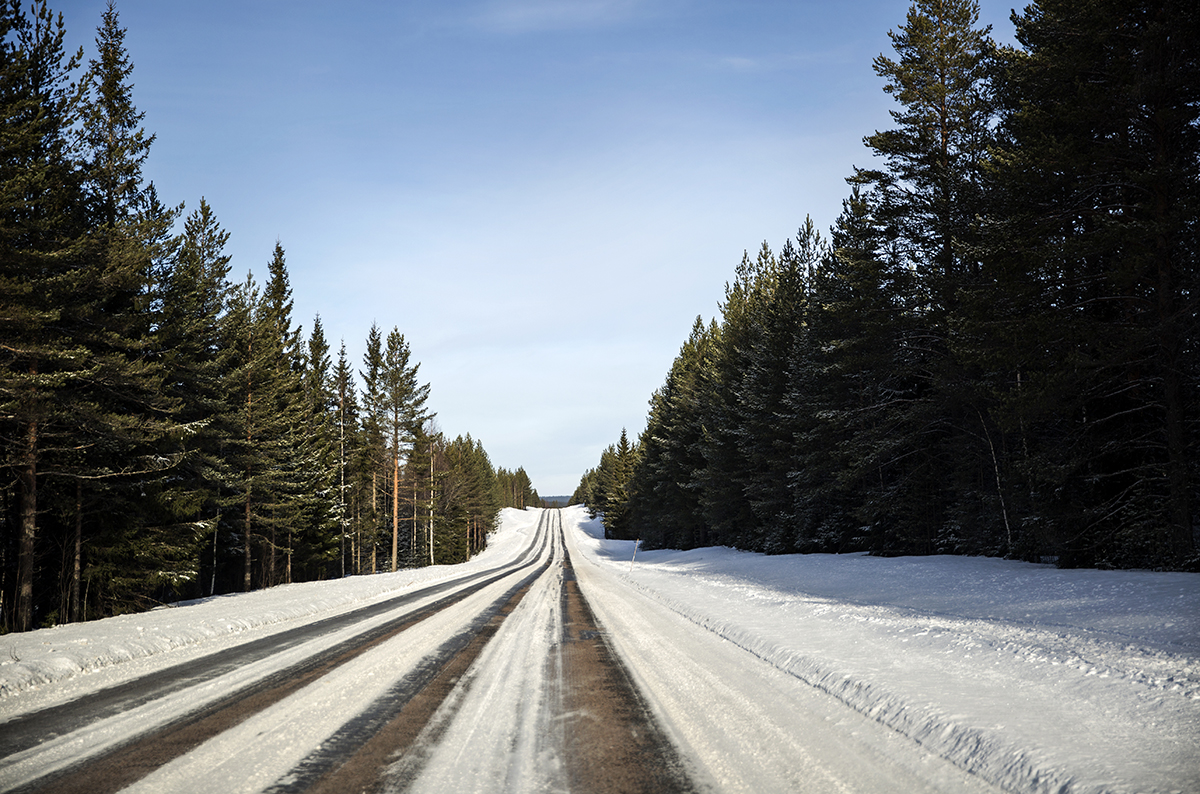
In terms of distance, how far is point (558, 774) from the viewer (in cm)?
399

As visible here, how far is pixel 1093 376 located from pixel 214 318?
2611cm

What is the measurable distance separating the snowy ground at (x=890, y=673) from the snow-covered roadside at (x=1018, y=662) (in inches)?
0.9

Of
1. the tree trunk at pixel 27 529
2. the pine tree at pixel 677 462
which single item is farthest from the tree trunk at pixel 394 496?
the tree trunk at pixel 27 529

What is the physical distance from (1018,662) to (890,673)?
1.58 m

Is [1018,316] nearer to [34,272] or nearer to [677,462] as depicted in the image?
[34,272]

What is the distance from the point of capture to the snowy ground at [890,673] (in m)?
4.12

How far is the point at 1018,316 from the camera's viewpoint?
1393cm

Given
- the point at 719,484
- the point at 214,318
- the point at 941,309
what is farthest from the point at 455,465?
the point at 941,309

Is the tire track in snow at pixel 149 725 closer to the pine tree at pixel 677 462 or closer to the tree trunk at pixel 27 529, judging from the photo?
the tree trunk at pixel 27 529

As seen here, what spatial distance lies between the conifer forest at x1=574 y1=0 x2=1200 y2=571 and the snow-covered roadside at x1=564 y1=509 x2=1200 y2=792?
8.58 ft

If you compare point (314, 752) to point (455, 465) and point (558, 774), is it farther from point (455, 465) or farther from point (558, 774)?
point (455, 465)

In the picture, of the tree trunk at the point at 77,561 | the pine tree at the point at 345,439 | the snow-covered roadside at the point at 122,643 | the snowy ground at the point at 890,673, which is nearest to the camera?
the snowy ground at the point at 890,673

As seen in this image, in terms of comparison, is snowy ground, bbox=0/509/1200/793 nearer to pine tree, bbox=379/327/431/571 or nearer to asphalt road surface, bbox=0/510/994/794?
asphalt road surface, bbox=0/510/994/794

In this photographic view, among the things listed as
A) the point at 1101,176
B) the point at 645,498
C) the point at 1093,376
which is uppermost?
the point at 1101,176
